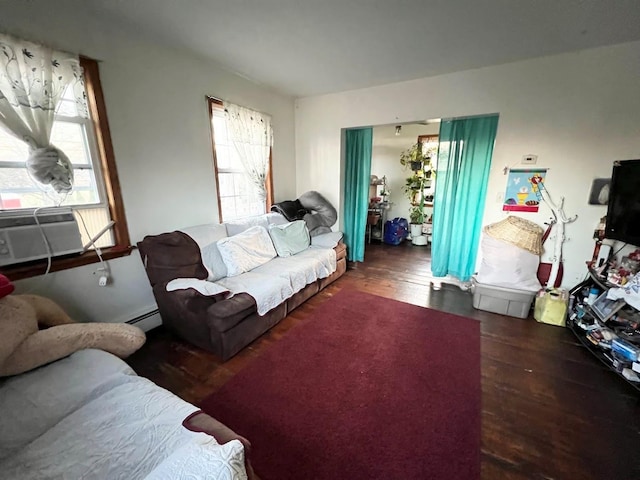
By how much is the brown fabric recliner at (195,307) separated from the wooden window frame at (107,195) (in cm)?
24

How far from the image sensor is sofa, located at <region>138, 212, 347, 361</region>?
77.0 inches

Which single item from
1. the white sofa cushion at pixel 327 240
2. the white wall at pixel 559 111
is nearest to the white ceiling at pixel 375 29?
the white wall at pixel 559 111

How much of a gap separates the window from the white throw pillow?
0.53m

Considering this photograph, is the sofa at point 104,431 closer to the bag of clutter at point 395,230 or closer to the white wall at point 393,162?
the bag of clutter at point 395,230

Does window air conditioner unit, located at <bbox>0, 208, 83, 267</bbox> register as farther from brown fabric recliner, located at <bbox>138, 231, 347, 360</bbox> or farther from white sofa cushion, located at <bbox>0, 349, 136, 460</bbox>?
white sofa cushion, located at <bbox>0, 349, 136, 460</bbox>

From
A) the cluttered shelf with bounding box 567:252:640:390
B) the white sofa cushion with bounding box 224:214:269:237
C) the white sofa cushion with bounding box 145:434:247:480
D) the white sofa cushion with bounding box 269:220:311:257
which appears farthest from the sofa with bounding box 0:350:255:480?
the cluttered shelf with bounding box 567:252:640:390

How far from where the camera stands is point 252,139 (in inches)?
128

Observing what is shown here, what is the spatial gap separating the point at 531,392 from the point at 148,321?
10.2 ft

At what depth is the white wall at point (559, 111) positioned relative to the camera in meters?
2.29

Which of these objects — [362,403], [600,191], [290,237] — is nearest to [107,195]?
[290,237]

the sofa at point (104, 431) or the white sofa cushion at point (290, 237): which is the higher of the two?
the white sofa cushion at point (290, 237)

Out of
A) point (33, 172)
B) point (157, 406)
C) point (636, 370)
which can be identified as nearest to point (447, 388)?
point (636, 370)

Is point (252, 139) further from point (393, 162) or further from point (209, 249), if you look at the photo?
point (393, 162)

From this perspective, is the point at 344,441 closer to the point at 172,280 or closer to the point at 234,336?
the point at 234,336
